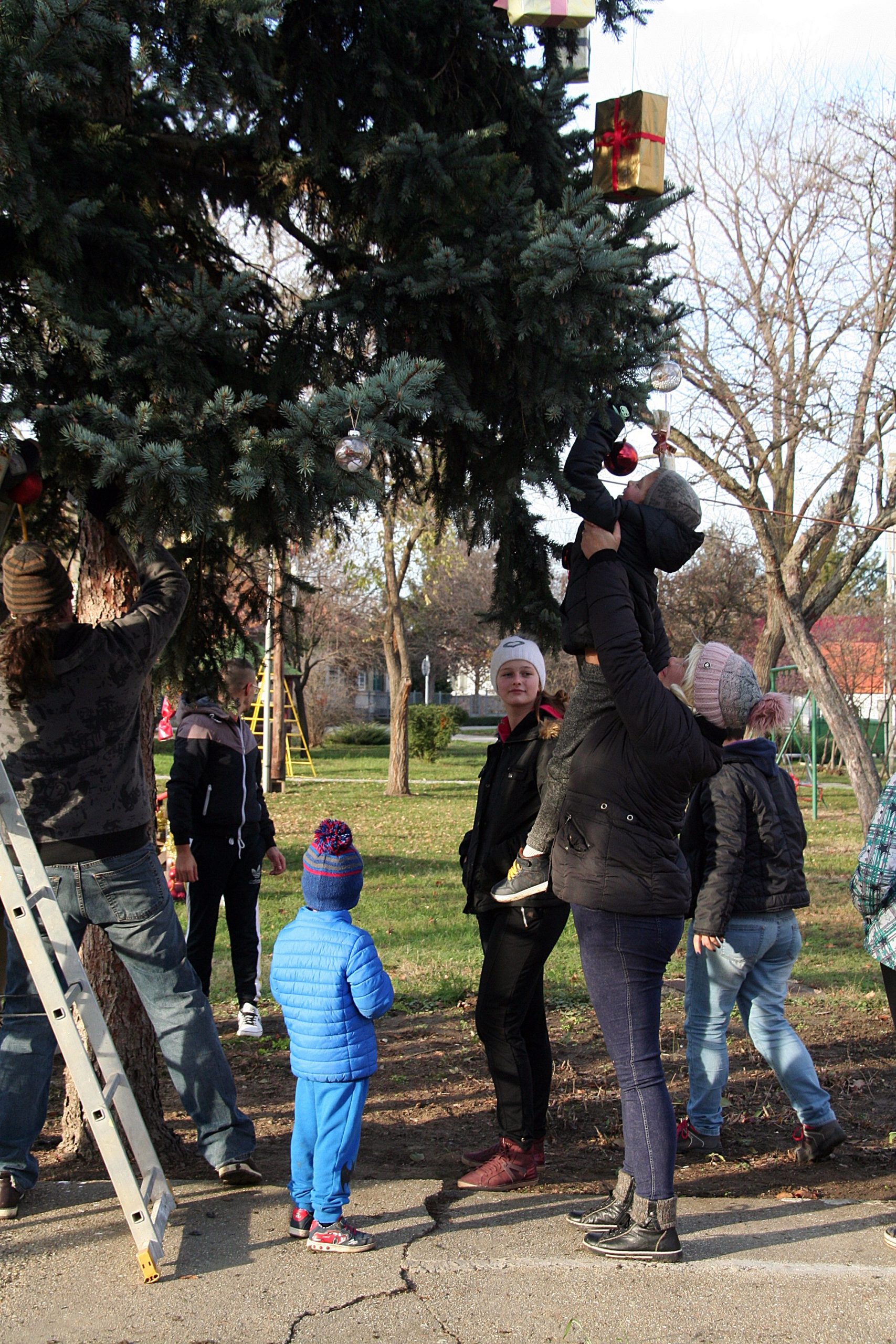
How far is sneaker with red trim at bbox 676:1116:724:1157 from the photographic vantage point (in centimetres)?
431

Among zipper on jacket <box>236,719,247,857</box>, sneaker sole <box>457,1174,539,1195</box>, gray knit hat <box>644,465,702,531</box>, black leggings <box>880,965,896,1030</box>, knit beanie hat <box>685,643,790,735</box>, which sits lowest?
sneaker sole <box>457,1174,539,1195</box>

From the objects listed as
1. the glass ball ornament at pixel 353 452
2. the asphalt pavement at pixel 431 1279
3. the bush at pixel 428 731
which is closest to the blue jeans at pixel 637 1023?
the asphalt pavement at pixel 431 1279

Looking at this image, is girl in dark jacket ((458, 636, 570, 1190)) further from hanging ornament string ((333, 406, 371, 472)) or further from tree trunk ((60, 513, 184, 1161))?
tree trunk ((60, 513, 184, 1161))

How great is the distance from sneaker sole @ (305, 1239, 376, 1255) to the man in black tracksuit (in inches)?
110

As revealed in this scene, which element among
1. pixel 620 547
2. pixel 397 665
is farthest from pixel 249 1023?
pixel 397 665

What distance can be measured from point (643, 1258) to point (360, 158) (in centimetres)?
380

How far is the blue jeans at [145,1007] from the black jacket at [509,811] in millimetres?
1029

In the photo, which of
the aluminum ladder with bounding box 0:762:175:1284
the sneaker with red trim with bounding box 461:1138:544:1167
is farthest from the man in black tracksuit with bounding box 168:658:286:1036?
the aluminum ladder with bounding box 0:762:175:1284

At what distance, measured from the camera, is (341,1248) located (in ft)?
10.5

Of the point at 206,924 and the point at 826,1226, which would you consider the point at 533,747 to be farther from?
the point at 206,924

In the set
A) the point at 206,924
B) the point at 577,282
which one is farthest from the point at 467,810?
the point at 577,282

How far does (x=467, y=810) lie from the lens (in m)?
18.8

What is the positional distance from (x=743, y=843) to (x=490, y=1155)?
1.47 m

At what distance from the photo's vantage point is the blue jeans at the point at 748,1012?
13.9ft
